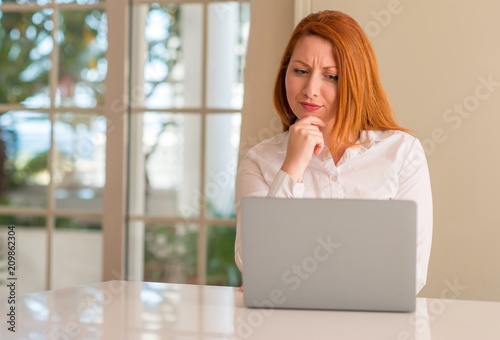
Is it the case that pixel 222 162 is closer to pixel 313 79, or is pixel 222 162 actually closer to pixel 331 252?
pixel 313 79

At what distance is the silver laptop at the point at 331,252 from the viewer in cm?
114

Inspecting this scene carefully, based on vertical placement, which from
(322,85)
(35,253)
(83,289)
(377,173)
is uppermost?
(322,85)

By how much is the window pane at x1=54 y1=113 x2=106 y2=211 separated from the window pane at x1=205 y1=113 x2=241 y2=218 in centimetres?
160

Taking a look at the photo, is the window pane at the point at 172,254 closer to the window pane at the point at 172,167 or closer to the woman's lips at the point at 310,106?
the window pane at the point at 172,167

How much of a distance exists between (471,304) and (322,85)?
929mm

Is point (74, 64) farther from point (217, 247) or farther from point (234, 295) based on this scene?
point (234, 295)

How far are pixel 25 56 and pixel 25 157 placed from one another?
36.1 inches

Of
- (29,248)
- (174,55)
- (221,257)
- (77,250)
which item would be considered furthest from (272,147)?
(29,248)

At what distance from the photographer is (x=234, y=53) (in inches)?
159

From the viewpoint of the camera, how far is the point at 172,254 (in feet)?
13.9

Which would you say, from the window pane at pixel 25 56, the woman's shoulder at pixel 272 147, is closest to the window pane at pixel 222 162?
the woman's shoulder at pixel 272 147

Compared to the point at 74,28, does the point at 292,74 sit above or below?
below

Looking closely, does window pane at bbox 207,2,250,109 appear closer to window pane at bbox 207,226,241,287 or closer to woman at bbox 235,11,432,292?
window pane at bbox 207,226,241,287

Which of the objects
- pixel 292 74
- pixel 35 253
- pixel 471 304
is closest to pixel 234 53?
pixel 292 74
